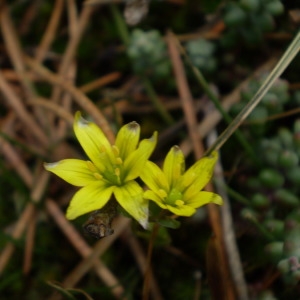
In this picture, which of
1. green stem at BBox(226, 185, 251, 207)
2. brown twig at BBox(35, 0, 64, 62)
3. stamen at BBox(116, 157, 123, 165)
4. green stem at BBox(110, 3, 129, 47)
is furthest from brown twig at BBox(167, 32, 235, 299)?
brown twig at BBox(35, 0, 64, 62)

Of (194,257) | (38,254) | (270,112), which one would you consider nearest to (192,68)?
(270,112)

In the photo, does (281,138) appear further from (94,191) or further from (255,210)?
(94,191)

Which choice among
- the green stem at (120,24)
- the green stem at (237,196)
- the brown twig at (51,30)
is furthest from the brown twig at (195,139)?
the brown twig at (51,30)

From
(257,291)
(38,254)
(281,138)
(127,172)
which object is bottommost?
(257,291)

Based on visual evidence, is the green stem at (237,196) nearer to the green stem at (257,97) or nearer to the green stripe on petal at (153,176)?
the green stem at (257,97)

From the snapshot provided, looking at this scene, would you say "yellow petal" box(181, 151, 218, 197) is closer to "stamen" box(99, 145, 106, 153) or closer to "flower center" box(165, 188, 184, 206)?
"flower center" box(165, 188, 184, 206)

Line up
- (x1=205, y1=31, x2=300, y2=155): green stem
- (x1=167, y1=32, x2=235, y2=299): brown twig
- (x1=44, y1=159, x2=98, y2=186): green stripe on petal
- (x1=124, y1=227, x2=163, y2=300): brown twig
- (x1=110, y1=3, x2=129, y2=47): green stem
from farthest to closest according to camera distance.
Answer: (x1=110, y1=3, x2=129, y2=47): green stem, (x1=124, y1=227, x2=163, y2=300): brown twig, (x1=167, y1=32, x2=235, y2=299): brown twig, (x1=205, y1=31, x2=300, y2=155): green stem, (x1=44, y1=159, x2=98, y2=186): green stripe on petal
